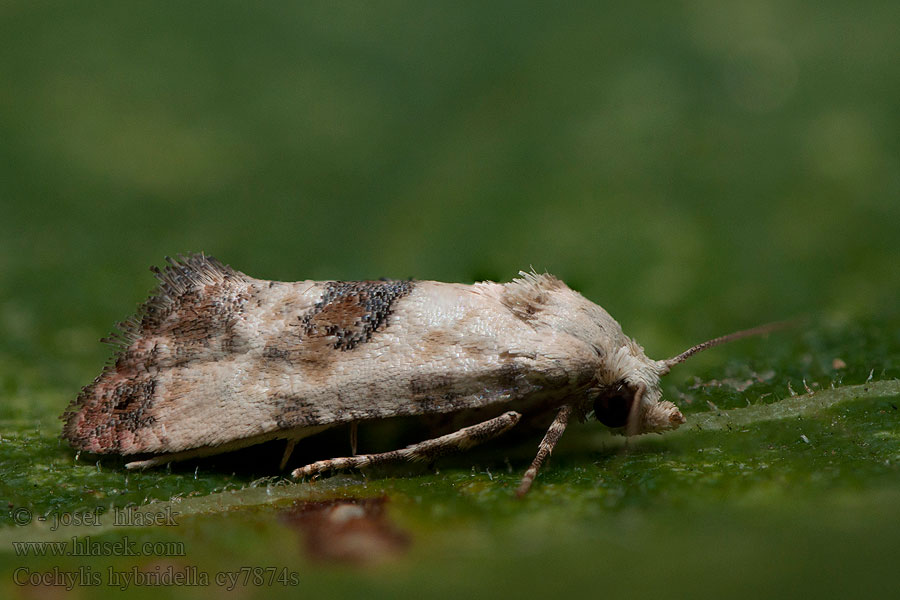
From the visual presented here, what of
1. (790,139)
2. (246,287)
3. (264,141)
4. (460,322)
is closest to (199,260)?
(246,287)

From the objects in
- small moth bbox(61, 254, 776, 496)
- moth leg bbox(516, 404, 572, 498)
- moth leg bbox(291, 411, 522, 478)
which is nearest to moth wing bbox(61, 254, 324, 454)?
small moth bbox(61, 254, 776, 496)

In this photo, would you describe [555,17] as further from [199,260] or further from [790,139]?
[199,260]

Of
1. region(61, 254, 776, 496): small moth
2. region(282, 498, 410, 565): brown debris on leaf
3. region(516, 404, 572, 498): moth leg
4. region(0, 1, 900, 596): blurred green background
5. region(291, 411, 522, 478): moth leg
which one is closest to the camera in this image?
region(282, 498, 410, 565): brown debris on leaf

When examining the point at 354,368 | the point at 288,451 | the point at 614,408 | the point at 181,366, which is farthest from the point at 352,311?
the point at 614,408

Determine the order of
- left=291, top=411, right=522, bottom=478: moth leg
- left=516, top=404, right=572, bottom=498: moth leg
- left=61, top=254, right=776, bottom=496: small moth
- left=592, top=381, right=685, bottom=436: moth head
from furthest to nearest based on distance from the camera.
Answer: left=592, top=381, right=685, bottom=436: moth head → left=61, top=254, right=776, bottom=496: small moth → left=291, top=411, right=522, bottom=478: moth leg → left=516, top=404, right=572, bottom=498: moth leg

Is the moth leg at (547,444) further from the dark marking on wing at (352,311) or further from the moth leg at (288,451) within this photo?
the moth leg at (288,451)

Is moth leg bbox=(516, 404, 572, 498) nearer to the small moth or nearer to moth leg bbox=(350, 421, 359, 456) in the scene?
the small moth
